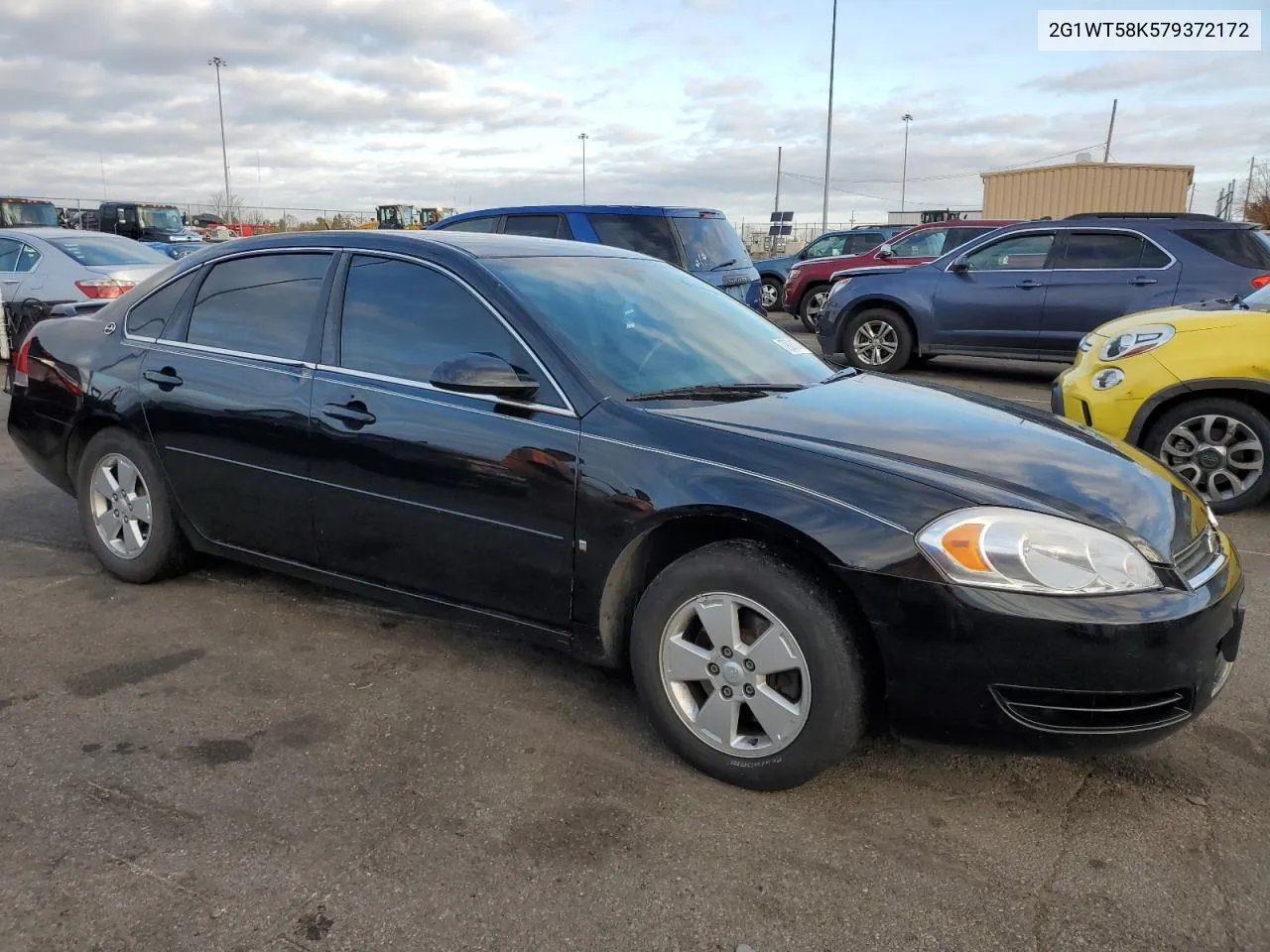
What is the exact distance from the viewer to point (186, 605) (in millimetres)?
4105

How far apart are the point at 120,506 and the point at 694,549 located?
2788 mm

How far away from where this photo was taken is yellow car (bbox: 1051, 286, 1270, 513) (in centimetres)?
531

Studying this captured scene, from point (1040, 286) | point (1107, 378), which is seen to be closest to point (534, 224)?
point (1040, 286)

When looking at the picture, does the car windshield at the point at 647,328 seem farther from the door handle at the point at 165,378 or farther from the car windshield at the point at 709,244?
the car windshield at the point at 709,244

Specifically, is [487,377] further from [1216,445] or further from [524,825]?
[1216,445]

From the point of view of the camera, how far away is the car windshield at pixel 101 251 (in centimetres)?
1067

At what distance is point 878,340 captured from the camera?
428 inches

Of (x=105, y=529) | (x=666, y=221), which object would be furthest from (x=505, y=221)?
(x=105, y=529)

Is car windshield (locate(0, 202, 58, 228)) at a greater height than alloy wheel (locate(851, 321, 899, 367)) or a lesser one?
greater

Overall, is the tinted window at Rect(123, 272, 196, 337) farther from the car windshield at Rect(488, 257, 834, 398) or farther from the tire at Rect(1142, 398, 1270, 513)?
the tire at Rect(1142, 398, 1270, 513)

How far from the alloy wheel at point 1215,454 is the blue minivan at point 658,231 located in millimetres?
4768

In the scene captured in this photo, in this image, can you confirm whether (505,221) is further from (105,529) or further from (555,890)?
(555,890)

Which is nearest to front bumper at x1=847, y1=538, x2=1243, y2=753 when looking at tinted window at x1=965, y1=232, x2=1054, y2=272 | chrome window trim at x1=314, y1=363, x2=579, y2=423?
chrome window trim at x1=314, y1=363, x2=579, y2=423

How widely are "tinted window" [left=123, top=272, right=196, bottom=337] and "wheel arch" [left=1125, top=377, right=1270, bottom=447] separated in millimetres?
4876
